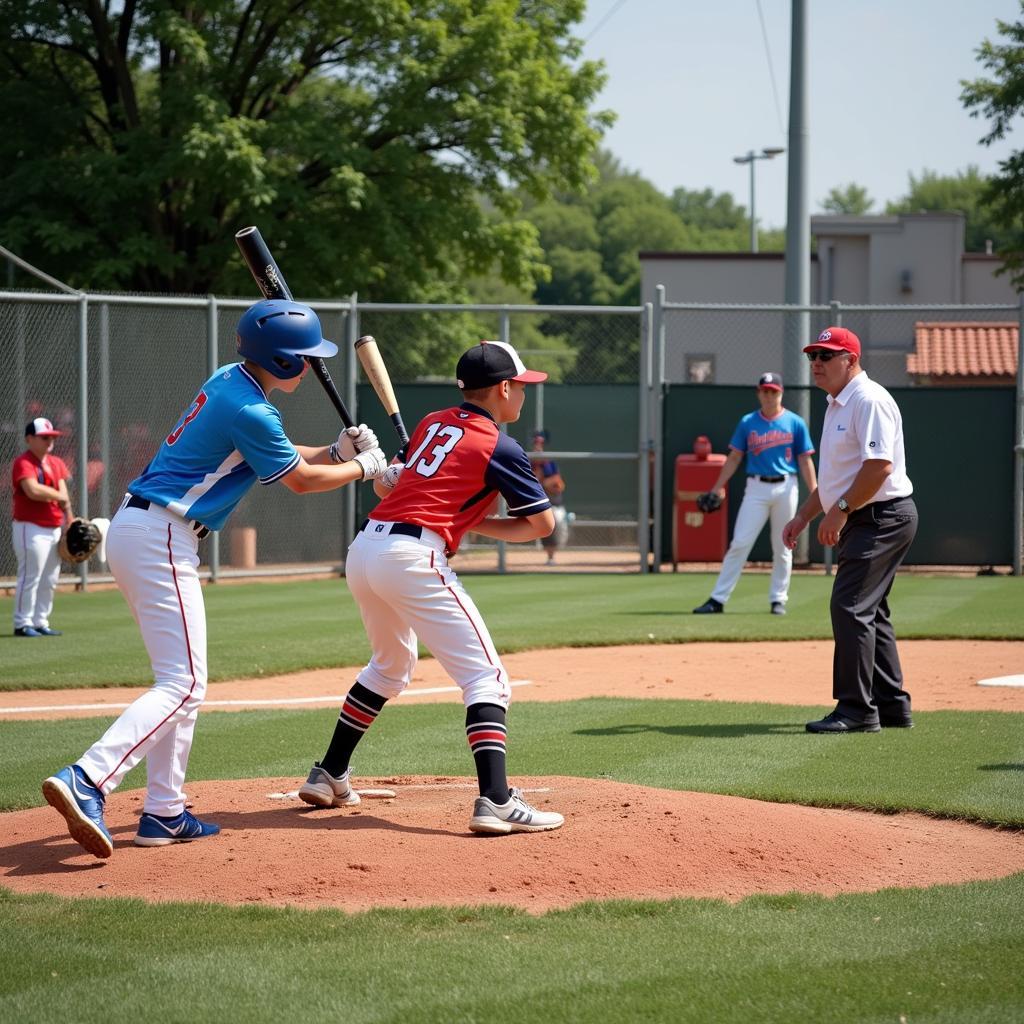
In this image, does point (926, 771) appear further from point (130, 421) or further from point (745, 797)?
point (130, 421)

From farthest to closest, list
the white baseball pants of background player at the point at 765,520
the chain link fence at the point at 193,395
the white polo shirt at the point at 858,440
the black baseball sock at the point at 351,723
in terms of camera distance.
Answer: the chain link fence at the point at 193,395 < the white baseball pants of background player at the point at 765,520 < the white polo shirt at the point at 858,440 < the black baseball sock at the point at 351,723

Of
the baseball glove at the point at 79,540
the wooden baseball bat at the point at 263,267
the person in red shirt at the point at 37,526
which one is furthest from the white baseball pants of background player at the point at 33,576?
the wooden baseball bat at the point at 263,267

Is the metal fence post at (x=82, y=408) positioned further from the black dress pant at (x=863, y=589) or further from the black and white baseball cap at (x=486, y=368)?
the black and white baseball cap at (x=486, y=368)

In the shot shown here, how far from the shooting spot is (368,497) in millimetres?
18875

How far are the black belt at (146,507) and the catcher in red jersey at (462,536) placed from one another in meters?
0.58

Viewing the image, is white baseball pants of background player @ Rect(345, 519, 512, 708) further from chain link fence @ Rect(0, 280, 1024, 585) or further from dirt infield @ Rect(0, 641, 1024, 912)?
chain link fence @ Rect(0, 280, 1024, 585)

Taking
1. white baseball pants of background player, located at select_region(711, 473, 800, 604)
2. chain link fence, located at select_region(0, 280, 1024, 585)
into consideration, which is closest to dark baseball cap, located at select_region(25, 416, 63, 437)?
chain link fence, located at select_region(0, 280, 1024, 585)

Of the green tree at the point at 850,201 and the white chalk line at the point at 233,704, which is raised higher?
the green tree at the point at 850,201

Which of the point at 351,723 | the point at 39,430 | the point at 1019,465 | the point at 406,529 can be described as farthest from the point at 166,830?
the point at 1019,465

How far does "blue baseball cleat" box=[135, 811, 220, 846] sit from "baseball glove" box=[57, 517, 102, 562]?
1586 mm

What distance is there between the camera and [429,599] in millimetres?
5234

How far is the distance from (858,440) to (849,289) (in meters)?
29.7

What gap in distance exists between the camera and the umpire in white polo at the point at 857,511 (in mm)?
7539

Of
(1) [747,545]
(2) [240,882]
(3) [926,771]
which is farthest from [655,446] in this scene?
(2) [240,882]
